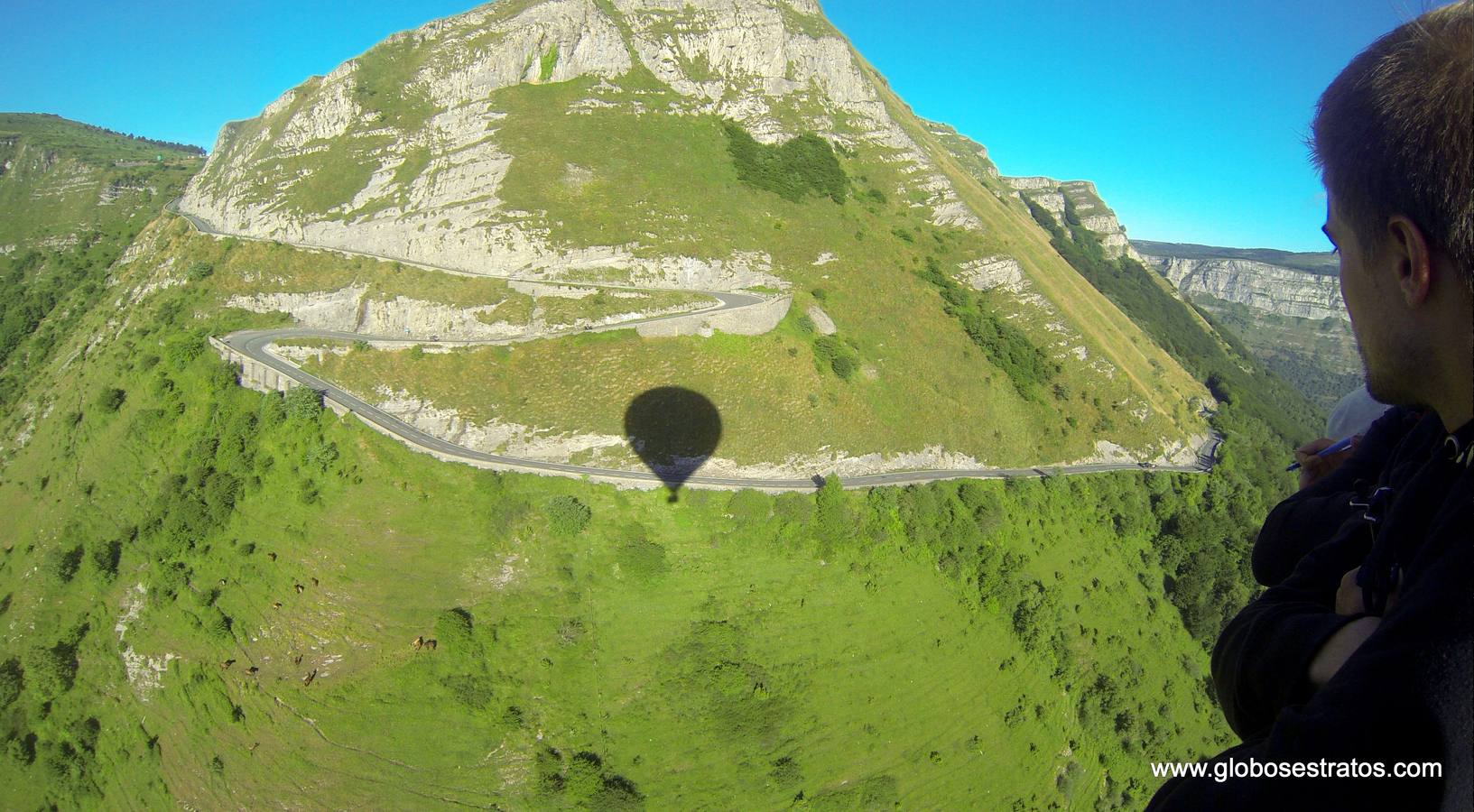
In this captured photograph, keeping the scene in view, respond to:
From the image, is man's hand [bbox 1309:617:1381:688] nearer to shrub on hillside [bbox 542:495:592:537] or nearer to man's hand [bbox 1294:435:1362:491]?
man's hand [bbox 1294:435:1362:491]

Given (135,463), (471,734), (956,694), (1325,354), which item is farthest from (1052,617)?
(1325,354)

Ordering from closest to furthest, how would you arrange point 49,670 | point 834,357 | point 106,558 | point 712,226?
1. point 49,670
2. point 106,558
3. point 834,357
4. point 712,226

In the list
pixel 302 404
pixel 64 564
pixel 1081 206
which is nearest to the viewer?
pixel 64 564

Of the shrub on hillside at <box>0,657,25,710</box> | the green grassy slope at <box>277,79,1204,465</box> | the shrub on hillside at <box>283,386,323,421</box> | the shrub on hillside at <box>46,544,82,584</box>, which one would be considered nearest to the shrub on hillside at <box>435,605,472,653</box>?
the green grassy slope at <box>277,79,1204,465</box>

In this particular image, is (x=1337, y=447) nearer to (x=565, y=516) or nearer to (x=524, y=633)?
(x=524, y=633)

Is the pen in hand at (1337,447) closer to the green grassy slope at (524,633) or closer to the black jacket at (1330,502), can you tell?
the black jacket at (1330,502)

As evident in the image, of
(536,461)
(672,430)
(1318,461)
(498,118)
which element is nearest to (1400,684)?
(1318,461)
